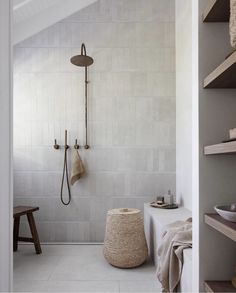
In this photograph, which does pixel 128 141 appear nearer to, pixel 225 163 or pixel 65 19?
pixel 65 19

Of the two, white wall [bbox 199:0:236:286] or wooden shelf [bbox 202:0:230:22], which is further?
white wall [bbox 199:0:236:286]

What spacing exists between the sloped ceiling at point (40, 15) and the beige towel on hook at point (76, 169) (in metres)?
1.60

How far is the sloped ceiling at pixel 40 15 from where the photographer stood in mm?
Result: 3606

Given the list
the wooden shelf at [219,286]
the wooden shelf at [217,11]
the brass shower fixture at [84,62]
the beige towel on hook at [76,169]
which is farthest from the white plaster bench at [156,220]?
the wooden shelf at [217,11]

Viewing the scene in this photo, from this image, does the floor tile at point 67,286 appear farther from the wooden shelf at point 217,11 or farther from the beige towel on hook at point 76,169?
the wooden shelf at point 217,11

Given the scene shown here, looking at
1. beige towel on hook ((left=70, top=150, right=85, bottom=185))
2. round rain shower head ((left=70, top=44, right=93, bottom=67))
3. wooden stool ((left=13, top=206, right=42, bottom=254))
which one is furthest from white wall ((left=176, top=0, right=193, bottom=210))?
wooden stool ((left=13, top=206, right=42, bottom=254))

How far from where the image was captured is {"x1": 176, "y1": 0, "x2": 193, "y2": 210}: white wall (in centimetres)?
330


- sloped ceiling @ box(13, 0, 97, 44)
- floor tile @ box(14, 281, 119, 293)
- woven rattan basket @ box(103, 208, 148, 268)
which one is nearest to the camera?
floor tile @ box(14, 281, 119, 293)

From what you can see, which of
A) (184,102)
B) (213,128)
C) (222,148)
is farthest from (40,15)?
(222,148)

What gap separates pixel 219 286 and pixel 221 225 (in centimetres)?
36

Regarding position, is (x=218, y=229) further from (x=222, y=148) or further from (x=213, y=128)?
(x=213, y=128)

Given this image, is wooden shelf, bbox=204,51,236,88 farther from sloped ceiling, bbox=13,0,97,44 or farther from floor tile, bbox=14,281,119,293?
sloped ceiling, bbox=13,0,97,44

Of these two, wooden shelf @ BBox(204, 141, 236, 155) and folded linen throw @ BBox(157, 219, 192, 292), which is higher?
wooden shelf @ BBox(204, 141, 236, 155)

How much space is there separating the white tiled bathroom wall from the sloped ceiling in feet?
0.75
